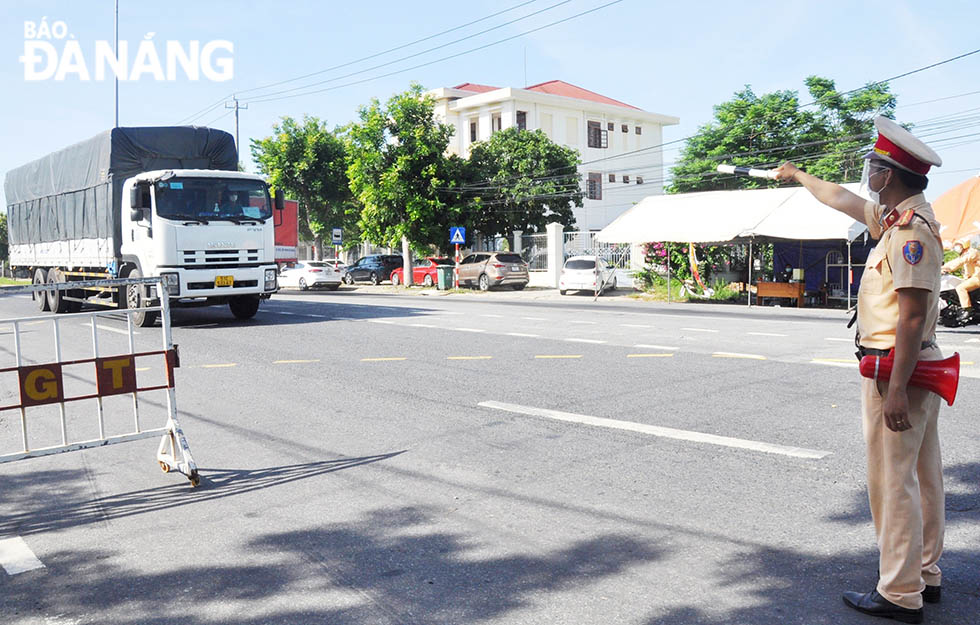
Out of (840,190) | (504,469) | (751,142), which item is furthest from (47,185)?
(751,142)

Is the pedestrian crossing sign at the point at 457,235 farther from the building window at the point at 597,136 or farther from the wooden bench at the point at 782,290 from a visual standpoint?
the building window at the point at 597,136

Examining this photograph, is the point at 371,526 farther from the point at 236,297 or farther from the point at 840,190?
the point at 236,297

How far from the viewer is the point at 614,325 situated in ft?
52.0

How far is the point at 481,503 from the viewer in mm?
4824

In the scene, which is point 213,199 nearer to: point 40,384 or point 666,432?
point 40,384

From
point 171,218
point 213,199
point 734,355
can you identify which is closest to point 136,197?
point 171,218

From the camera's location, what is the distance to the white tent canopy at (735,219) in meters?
21.9

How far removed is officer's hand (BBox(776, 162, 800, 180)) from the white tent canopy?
18590mm

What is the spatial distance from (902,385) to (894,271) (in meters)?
0.43

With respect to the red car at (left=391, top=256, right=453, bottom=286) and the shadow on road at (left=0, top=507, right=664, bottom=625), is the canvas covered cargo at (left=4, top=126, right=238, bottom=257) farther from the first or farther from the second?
the red car at (left=391, top=256, right=453, bottom=286)

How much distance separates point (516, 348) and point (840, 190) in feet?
28.1

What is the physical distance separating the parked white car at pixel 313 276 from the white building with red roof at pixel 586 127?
69.6ft

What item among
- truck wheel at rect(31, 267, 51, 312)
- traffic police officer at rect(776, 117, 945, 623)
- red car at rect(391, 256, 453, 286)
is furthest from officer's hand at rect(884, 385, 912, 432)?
red car at rect(391, 256, 453, 286)

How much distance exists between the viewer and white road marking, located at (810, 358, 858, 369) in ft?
32.1
